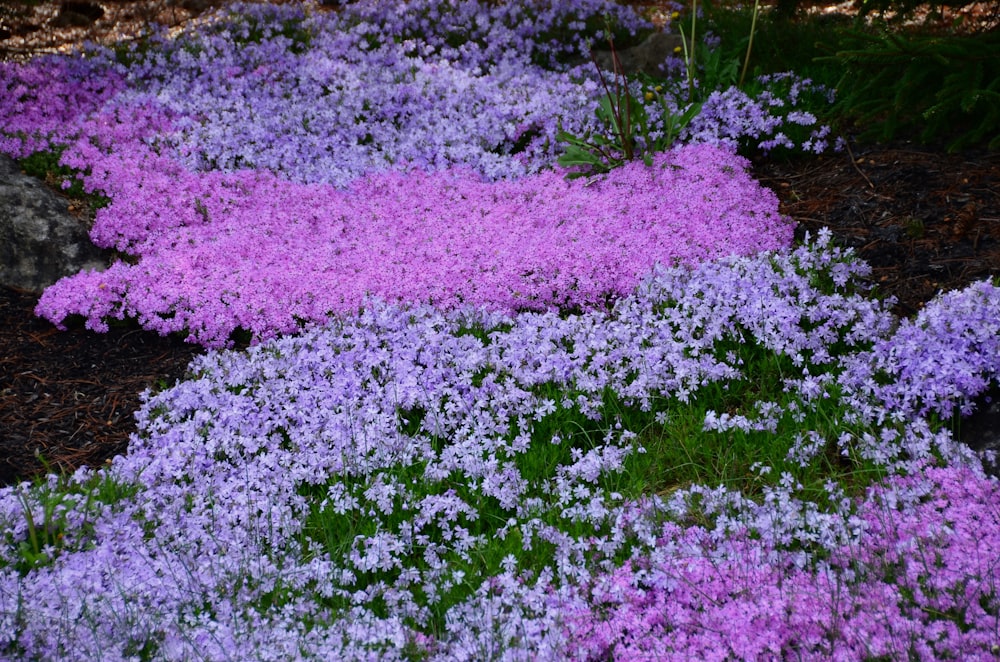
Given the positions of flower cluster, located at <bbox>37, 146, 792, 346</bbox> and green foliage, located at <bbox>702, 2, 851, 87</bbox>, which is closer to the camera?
flower cluster, located at <bbox>37, 146, 792, 346</bbox>

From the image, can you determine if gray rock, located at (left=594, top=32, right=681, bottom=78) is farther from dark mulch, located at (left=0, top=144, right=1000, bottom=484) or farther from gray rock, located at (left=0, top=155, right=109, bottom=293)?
gray rock, located at (left=0, top=155, right=109, bottom=293)

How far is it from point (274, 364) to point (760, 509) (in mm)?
3353

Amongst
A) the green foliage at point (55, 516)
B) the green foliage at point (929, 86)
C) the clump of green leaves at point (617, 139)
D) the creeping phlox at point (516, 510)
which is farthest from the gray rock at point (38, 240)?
the green foliage at point (929, 86)

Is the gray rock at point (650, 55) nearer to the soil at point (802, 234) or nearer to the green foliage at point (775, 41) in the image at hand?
the green foliage at point (775, 41)

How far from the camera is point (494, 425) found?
5.04 m

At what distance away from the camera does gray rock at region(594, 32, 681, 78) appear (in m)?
10.9

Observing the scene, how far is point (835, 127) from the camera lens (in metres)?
8.26

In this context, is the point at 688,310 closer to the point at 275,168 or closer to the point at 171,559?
the point at 171,559

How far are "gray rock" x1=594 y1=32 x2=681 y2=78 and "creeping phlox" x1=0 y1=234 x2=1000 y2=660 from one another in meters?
5.42

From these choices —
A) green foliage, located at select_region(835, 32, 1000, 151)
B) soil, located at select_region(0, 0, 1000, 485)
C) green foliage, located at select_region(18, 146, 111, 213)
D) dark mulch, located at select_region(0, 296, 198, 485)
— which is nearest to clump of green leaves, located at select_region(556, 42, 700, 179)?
soil, located at select_region(0, 0, 1000, 485)

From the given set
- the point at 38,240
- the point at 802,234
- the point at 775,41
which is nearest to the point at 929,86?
the point at 802,234

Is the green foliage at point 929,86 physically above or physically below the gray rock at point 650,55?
above

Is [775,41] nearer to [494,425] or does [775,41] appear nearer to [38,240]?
[494,425]

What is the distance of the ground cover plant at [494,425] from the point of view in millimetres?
3523
